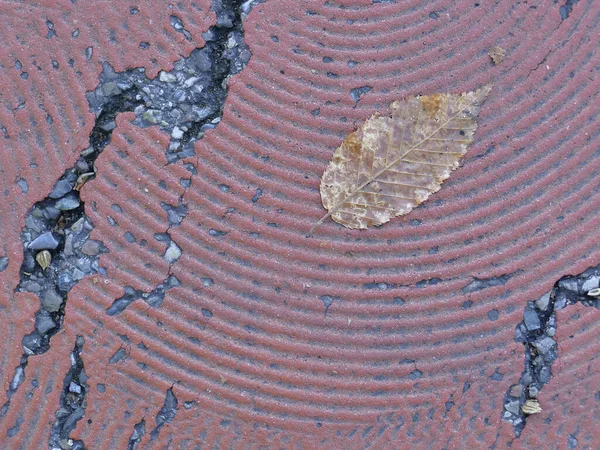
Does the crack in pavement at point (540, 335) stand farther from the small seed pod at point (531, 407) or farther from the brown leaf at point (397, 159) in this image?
the brown leaf at point (397, 159)

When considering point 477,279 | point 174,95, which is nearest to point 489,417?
point 477,279

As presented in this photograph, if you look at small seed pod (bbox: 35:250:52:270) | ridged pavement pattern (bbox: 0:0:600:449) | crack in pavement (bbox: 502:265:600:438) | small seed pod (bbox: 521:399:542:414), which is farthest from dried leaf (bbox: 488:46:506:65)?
small seed pod (bbox: 35:250:52:270)

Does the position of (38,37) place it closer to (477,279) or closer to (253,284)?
(253,284)

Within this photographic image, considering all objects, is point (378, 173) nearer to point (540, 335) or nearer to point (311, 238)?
point (311, 238)

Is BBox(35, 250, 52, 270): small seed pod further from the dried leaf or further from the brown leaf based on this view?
the dried leaf

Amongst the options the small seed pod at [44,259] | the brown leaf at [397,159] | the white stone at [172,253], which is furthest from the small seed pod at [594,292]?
the small seed pod at [44,259]
